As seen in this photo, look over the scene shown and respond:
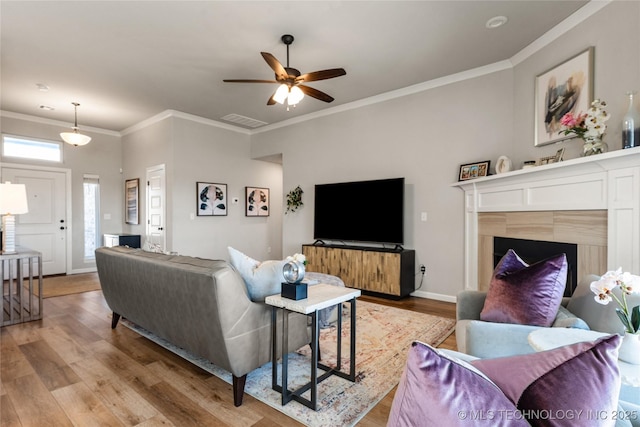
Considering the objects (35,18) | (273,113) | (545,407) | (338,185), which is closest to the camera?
(545,407)

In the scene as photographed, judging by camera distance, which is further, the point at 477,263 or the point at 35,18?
the point at 477,263

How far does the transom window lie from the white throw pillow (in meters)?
6.09

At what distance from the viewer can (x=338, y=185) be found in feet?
16.8

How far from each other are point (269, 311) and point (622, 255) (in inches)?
95.5

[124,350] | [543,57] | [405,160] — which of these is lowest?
[124,350]

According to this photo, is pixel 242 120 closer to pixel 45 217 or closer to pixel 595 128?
pixel 45 217

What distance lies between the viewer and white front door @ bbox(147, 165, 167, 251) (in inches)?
223

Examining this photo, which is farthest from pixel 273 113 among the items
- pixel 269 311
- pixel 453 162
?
pixel 269 311

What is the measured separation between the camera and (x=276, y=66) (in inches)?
111

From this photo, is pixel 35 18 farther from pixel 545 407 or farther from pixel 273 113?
pixel 545 407

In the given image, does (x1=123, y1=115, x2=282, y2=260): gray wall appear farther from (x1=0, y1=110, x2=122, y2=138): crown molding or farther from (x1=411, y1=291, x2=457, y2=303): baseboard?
(x1=411, y1=291, x2=457, y2=303): baseboard

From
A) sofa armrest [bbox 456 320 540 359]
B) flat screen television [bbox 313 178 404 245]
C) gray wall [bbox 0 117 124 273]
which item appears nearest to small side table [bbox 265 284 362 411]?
sofa armrest [bbox 456 320 540 359]

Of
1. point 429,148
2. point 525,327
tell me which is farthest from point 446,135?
point 525,327

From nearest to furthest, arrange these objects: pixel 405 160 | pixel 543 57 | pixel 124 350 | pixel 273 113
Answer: pixel 124 350 → pixel 543 57 → pixel 405 160 → pixel 273 113
